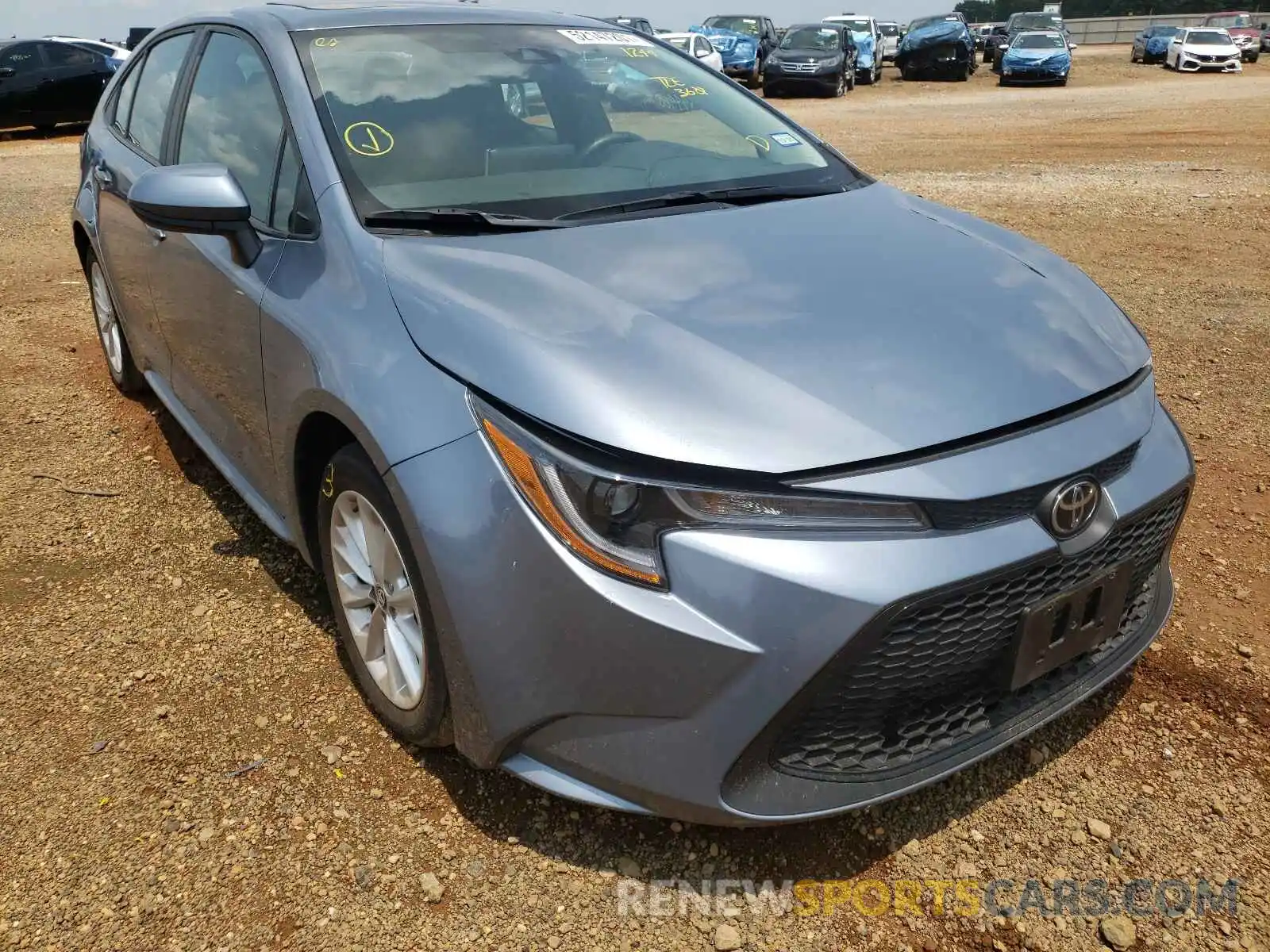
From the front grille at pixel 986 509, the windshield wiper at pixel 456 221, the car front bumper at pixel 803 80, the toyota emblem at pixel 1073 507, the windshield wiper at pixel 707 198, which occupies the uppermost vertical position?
the windshield wiper at pixel 456 221

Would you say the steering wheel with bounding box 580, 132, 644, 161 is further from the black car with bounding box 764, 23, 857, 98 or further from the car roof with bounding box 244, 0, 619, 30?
the black car with bounding box 764, 23, 857, 98

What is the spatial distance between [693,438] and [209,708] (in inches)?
62.1

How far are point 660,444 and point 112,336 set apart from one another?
3686 mm

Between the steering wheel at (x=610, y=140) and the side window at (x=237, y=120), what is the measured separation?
2.68 feet

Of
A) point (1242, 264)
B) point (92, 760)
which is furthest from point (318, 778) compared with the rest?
point (1242, 264)

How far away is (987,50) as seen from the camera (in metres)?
34.2

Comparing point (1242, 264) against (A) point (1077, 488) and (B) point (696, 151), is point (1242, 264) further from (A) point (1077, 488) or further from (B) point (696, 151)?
(A) point (1077, 488)

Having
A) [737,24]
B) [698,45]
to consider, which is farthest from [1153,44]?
[698,45]

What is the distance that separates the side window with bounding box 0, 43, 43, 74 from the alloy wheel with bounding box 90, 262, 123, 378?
13.7 m

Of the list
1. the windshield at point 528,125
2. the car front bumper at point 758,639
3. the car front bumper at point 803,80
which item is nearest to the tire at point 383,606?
the car front bumper at point 758,639

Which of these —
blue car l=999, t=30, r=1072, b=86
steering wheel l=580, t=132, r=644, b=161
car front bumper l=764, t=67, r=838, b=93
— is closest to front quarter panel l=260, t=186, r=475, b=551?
Answer: steering wheel l=580, t=132, r=644, b=161

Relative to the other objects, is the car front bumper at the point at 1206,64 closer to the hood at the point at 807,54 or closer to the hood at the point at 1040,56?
the hood at the point at 1040,56

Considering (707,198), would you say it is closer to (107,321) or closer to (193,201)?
(193,201)

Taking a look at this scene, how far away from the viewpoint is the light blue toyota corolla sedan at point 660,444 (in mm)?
1671
